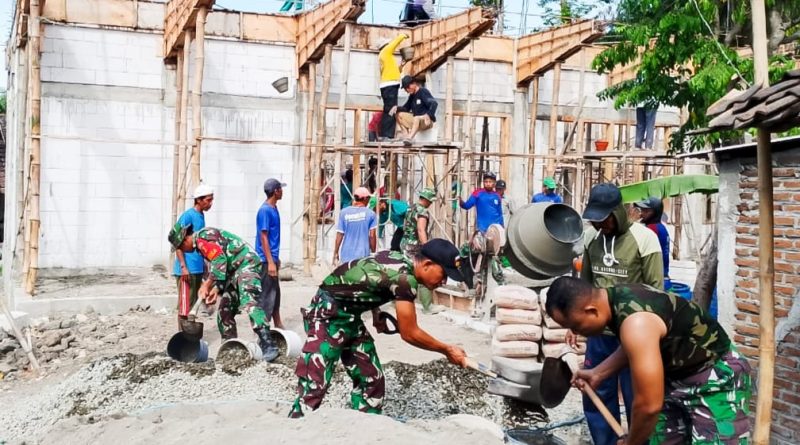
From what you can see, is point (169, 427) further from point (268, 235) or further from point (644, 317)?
point (268, 235)

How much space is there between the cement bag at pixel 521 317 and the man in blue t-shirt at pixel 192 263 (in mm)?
2901

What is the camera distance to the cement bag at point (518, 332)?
764 cm

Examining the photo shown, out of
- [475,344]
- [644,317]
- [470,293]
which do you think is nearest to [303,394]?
[644,317]

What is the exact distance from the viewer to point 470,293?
10391 millimetres

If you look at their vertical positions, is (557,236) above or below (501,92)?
below

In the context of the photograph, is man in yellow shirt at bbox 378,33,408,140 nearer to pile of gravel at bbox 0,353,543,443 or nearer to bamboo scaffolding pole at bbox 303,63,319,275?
bamboo scaffolding pole at bbox 303,63,319,275

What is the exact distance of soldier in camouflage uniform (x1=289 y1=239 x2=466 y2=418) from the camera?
4.64 m

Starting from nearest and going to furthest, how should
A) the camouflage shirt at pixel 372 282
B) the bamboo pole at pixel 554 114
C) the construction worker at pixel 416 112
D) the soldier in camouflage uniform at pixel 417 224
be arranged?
the camouflage shirt at pixel 372 282, the soldier in camouflage uniform at pixel 417 224, the construction worker at pixel 416 112, the bamboo pole at pixel 554 114

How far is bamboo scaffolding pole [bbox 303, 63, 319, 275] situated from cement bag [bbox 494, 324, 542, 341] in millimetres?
5954

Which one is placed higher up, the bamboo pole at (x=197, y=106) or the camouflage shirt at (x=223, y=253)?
the bamboo pole at (x=197, y=106)

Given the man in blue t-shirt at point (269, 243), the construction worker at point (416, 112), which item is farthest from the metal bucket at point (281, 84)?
the man in blue t-shirt at point (269, 243)

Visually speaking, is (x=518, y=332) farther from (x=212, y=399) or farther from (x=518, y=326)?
(x=212, y=399)

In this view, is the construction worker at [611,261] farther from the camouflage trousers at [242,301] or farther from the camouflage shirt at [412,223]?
the camouflage shirt at [412,223]

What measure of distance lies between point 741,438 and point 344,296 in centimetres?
226
